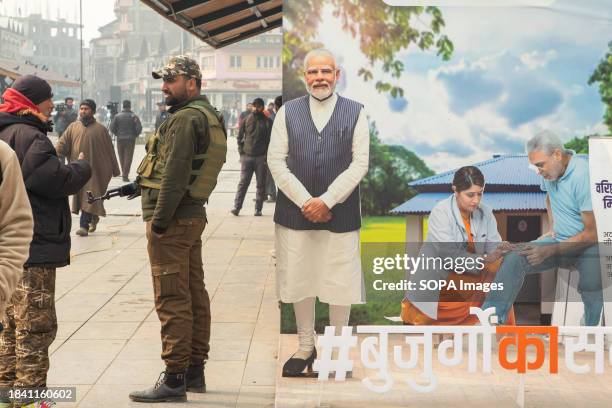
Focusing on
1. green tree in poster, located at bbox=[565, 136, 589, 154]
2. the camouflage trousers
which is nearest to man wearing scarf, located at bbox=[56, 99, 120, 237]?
the camouflage trousers

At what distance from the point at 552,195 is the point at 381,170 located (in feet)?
3.26

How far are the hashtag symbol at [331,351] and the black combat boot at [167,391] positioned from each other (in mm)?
821

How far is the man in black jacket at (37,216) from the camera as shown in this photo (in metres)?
5.72

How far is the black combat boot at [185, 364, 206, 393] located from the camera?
6.61 meters

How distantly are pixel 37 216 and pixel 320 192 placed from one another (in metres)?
1.60

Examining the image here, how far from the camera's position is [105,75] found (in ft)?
564

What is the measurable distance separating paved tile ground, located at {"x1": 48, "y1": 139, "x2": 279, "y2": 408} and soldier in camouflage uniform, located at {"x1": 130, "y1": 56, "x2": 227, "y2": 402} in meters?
0.27

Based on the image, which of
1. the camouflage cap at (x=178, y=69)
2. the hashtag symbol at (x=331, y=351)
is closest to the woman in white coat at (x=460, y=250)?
the hashtag symbol at (x=331, y=351)

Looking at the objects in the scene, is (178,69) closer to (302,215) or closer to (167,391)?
(302,215)

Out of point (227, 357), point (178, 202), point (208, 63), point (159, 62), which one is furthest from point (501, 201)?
point (159, 62)

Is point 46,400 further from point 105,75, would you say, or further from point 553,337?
point 105,75

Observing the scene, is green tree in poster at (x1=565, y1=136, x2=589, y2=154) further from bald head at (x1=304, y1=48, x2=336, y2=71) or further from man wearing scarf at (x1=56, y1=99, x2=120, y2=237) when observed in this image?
man wearing scarf at (x1=56, y1=99, x2=120, y2=237)

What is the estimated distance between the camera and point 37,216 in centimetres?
575

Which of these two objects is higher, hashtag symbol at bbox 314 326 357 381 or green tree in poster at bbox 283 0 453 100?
green tree in poster at bbox 283 0 453 100
